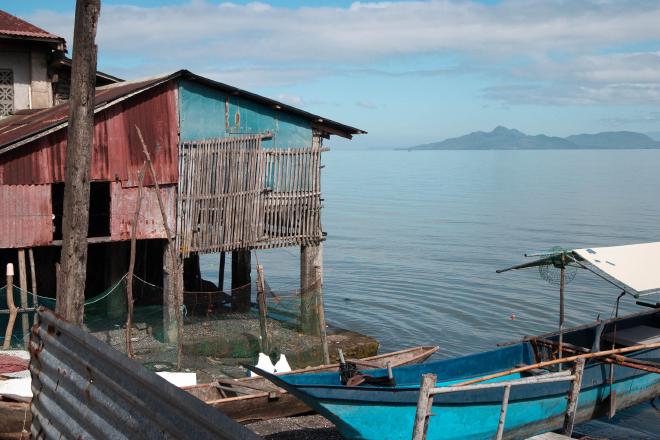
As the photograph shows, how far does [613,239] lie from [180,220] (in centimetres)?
3487

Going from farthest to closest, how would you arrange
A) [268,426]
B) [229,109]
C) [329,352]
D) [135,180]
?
1. [329,352]
2. [229,109]
3. [135,180]
4. [268,426]

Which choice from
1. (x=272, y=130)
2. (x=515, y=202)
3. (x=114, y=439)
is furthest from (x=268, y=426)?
(x=515, y=202)

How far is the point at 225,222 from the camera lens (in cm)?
1744

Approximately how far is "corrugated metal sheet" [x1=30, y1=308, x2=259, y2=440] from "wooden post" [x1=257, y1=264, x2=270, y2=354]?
42.6 feet

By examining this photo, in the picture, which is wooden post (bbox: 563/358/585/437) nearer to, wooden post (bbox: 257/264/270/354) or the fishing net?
the fishing net

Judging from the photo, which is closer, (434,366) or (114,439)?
(114,439)

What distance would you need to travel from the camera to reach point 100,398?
3.54 metres

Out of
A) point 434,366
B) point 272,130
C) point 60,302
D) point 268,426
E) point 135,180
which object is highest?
point 272,130

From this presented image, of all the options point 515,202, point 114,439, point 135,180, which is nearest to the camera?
point 114,439

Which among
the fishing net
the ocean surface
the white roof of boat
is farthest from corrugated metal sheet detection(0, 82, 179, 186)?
the ocean surface

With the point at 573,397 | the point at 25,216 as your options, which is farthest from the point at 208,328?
the point at 573,397

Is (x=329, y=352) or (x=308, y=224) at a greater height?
(x=308, y=224)

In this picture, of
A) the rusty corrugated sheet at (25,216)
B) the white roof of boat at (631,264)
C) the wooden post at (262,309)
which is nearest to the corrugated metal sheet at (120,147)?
the rusty corrugated sheet at (25,216)

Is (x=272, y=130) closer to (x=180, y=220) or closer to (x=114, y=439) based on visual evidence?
(x=180, y=220)
